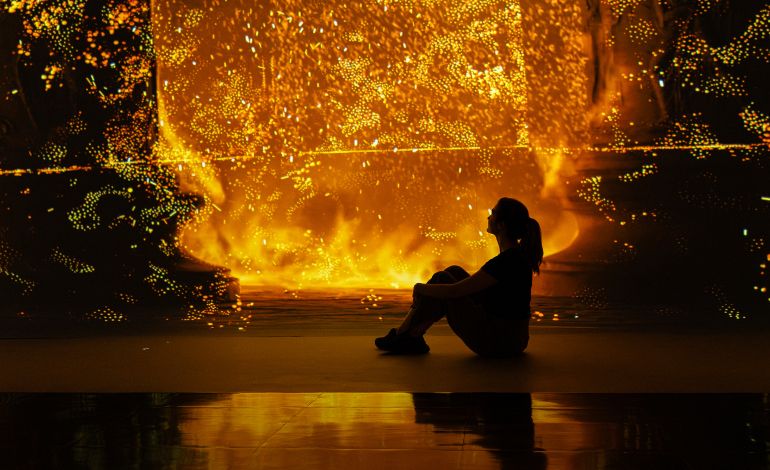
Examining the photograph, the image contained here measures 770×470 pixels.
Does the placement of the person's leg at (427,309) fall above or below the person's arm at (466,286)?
below

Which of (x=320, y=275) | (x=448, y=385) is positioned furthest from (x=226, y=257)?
(x=448, y=385)

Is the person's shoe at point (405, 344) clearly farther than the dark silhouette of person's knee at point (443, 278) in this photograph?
Yes

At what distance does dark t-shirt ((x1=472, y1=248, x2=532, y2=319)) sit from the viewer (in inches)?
210

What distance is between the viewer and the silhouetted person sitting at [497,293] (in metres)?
5.34

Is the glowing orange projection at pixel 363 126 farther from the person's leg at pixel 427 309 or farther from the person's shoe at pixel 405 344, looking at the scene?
the person's leg at pixel 427 309

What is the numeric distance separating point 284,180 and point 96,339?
152cm

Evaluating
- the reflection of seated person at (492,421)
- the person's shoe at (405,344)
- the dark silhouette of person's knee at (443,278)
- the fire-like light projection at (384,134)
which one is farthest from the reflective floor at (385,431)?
the fire-like light projection at (384,134)

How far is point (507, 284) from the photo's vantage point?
5.36 metres

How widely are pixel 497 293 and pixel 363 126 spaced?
2045 mm

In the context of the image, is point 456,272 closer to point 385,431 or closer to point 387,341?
point 387,341

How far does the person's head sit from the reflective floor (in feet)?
3.84

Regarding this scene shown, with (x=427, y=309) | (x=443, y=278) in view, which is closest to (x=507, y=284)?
(x=443, y=278)

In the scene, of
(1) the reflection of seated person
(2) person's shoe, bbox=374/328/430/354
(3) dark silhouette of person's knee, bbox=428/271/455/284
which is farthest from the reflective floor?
(2) person's shoe, bbox=374/328/430/354

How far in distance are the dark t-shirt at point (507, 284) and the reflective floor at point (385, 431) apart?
3.43ft
